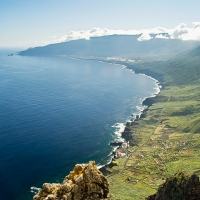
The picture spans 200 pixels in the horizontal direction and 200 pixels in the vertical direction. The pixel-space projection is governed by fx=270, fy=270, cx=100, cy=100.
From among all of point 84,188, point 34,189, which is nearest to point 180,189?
point 84,188

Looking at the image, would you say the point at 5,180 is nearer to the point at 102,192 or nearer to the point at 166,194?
the point at 166,194

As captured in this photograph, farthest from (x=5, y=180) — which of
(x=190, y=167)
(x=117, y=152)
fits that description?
(x=190, y=167)

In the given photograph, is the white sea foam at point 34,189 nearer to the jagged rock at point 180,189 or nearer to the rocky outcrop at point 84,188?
the jagged rock at point 180,189

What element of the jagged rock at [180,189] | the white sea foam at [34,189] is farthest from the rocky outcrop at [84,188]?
the white sea foam at [34,189]

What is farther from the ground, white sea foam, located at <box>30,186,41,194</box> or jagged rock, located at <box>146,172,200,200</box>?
jagged rock, located at <box>146,172,200,200</box>

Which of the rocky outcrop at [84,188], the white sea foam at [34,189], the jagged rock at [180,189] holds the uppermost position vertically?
the rocky outcrop at [84,188]

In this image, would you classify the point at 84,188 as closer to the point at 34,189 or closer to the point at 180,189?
the point at 180,189

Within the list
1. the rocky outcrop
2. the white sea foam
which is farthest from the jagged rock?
the white sea foam

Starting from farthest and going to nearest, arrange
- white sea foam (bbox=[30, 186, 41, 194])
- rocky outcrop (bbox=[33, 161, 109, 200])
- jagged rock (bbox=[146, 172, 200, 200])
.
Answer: white sea foam (bbox=[30, 186, 41, 194]) → jagged rock (bbox=[146, 172, 200, 200]) → rocky outcrop (bbox=[33, 161, 109, 200])

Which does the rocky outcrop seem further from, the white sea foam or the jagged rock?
the white sea foam
